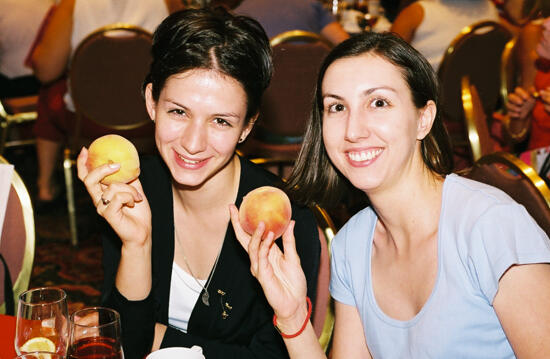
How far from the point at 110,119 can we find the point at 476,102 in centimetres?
205

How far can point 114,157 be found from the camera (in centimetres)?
164

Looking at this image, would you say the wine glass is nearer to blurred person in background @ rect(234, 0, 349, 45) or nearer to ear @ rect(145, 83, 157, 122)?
ear @ rect(145, 83, 157, 122)

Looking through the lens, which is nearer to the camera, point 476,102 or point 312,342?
point 312,342

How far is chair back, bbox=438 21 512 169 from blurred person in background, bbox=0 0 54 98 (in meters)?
2.98

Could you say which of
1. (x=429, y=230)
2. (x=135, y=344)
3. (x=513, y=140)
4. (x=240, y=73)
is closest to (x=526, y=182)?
(x=429, y=230)

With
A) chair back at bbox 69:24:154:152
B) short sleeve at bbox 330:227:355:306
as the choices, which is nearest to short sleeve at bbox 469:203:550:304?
short sleeve at bbox 330:227:355:306

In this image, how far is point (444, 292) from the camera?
151 centimetres

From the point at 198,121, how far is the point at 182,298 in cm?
60

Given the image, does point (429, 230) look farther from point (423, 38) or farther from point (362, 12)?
point (362, 12)

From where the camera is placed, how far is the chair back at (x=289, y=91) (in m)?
3.44

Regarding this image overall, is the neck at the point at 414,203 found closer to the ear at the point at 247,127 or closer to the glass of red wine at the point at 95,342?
the ear at the point at 247,127

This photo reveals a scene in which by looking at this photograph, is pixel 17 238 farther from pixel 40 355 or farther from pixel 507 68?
pixel 507 68

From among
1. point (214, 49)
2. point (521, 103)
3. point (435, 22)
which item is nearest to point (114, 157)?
point (214, 49)

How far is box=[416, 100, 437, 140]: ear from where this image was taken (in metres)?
1.65
